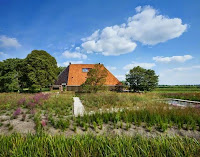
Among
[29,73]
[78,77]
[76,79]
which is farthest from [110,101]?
[29,73]

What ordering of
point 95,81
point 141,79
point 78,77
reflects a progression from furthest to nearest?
point 78,77 < point 141,79 < point 95,81

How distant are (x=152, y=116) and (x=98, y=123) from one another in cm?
263

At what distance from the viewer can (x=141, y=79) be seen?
2219cm

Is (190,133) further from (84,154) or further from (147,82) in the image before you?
(147,82)

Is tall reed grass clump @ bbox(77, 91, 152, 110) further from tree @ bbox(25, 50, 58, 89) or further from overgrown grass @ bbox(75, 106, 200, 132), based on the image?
tree @ bbox(25, 50, 58, 89)

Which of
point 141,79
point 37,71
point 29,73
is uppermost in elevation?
point 37,71

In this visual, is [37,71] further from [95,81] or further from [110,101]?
[110,101]

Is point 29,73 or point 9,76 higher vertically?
point 29,73

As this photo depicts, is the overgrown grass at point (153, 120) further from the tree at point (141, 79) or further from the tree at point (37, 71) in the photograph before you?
the tree at point (141, 79)

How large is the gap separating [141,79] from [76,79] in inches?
534

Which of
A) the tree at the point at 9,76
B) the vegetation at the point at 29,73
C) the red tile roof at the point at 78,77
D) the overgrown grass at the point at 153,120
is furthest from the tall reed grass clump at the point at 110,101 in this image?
the tree at the point at 9,76

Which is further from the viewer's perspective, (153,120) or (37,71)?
(37,71)

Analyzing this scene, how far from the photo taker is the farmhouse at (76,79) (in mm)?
21886

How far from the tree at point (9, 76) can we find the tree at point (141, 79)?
2174 cm
